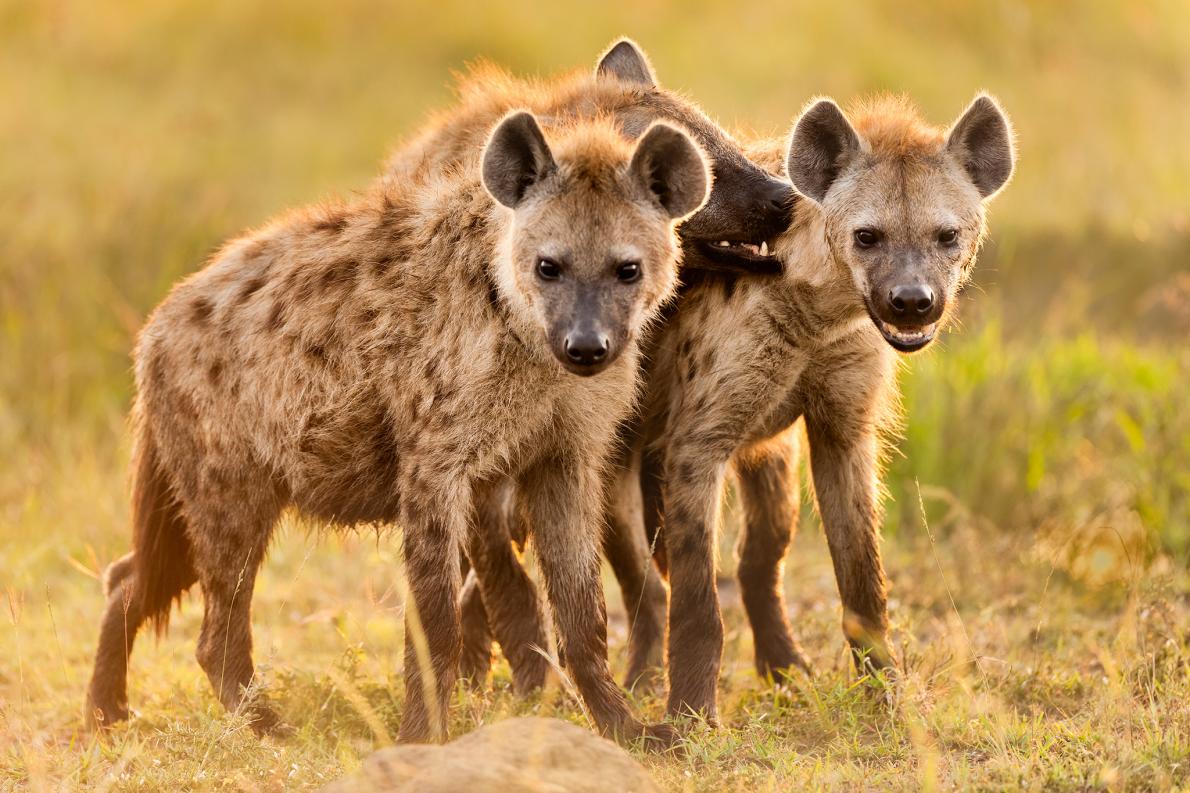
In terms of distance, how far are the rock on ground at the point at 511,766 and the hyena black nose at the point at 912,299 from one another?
1392 millimetres

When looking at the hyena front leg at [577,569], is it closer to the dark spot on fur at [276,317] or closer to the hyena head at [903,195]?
the dark spot on fur at [276,317]

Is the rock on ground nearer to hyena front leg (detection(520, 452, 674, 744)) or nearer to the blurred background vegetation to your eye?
hyena front leg (detection(520, 452, 674, 744))

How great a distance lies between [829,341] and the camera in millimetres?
4324

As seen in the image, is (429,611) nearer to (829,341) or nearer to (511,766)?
(511,766)

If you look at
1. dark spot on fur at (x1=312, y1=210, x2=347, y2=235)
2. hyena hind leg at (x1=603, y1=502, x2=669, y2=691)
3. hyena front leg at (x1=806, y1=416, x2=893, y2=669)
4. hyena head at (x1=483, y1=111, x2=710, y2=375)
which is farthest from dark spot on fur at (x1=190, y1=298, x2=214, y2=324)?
hyena front leg at (x1=806, y1=416, x2=893, y2=669)

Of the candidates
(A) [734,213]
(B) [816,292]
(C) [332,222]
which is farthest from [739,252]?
(C) [332,222]

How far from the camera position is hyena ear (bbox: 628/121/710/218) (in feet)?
12.9

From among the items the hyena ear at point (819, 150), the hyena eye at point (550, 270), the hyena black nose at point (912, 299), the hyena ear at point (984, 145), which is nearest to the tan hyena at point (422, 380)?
the hyena eye at point (550, 270)

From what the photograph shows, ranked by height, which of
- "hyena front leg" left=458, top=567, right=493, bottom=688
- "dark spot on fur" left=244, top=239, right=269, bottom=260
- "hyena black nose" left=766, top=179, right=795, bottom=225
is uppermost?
"hyena black nose" left=766, top=179, right=795, bottom=225

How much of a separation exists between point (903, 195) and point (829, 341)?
45cm

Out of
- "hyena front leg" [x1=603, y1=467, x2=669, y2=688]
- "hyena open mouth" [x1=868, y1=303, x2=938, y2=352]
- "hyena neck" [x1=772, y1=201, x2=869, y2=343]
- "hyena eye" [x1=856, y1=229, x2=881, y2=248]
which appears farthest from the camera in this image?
"hyena front leg" [x1=603, y1=467, x2=669, y2=688]

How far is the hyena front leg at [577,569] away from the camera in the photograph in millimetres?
4074

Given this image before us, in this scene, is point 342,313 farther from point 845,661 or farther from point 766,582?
point 845,661

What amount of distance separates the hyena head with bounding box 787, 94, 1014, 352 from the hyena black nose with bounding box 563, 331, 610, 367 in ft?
2.57
